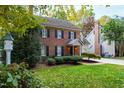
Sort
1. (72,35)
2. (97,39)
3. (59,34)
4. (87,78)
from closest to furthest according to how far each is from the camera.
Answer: (87,78) < (97,39) < (59,34) < (72,35)

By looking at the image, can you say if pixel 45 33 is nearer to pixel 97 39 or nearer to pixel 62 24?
pixel 62 24

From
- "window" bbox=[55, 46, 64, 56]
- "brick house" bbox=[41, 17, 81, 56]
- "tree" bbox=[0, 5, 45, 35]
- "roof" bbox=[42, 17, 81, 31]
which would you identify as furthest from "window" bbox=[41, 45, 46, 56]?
"tree" bbox=[0, 5, 45, 35]

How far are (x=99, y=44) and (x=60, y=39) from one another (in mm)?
3692

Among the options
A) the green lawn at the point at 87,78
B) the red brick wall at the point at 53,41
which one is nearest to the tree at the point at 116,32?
the green lawn at the point at 87,78

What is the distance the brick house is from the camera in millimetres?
8984

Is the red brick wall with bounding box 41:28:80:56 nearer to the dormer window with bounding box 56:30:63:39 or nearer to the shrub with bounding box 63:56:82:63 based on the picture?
the dormer window with bounding box 56:30:63:39

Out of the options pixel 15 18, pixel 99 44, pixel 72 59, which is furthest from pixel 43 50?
pixel 15 18

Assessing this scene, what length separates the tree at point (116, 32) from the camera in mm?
6055

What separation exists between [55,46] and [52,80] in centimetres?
440

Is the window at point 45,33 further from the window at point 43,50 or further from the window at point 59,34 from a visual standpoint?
the window at point 59,34

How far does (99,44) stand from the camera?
6.23 meters

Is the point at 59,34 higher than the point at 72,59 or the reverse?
higher
